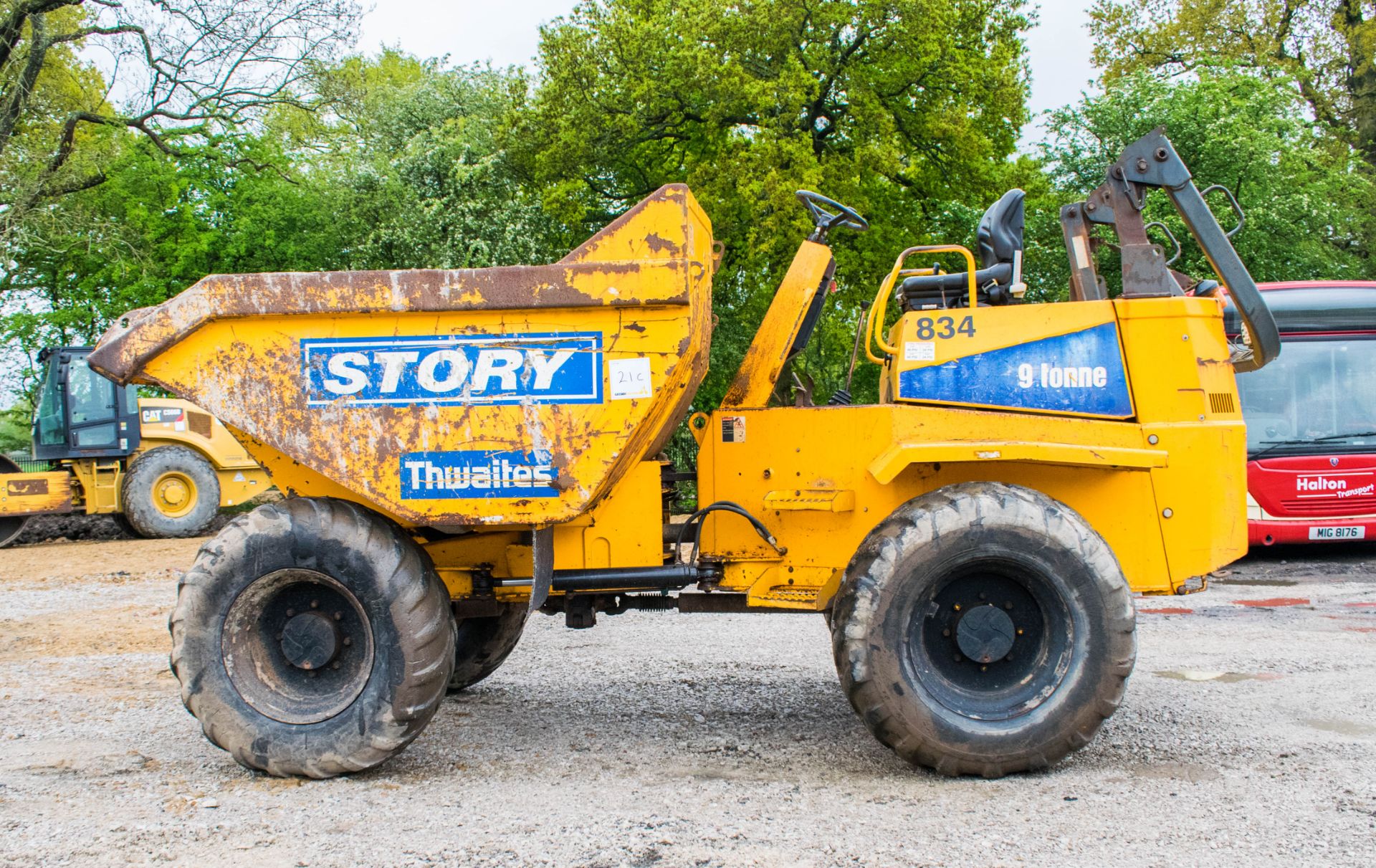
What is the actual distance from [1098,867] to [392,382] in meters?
3.11

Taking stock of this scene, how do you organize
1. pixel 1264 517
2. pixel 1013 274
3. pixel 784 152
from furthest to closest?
pixel 784 152 → pixel 1264 517 → pixel 1013 274

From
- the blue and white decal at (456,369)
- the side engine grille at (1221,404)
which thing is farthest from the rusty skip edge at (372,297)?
the side engine grille at (1221,404)

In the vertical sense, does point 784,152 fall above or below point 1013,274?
above

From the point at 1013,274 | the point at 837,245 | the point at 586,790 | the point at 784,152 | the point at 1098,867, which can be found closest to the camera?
the point at 1098,867

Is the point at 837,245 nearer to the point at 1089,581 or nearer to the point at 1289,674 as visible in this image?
the point at 1289,674

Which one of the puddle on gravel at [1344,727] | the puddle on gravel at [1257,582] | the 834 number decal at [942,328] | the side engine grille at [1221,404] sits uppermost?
the 834 number decal at [942,328]

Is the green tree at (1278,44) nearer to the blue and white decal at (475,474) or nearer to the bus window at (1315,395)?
the bus window at (1315,395)

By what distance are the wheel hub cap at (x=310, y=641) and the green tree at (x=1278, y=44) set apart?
25365mm

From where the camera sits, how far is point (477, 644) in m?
6.13

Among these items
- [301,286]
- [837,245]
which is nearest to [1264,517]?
[301,286]

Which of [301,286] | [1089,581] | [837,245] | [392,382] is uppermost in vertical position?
[837,245]

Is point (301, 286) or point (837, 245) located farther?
point (837, 245)

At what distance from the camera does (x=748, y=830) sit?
388 cm

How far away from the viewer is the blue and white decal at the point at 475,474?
4.59m
